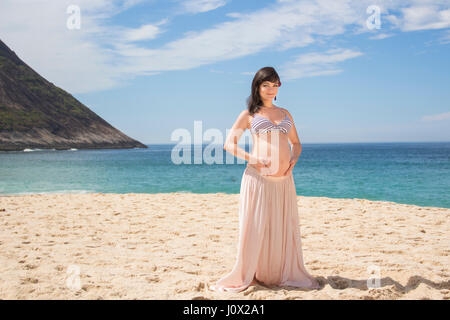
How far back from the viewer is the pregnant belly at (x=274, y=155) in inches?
136

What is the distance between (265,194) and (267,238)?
46cm

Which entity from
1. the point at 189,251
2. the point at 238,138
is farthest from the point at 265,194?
the point at 189,251

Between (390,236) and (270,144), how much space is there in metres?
3.99

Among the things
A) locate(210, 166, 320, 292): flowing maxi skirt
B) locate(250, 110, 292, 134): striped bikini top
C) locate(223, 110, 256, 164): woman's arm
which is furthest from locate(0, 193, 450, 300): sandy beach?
locate(250, 110, 292, 134): striped bikini top

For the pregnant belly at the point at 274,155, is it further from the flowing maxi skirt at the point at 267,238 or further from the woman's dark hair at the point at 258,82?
the woman's dark hair at the point at 258,82

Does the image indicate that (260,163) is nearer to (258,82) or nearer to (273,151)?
(273,151)

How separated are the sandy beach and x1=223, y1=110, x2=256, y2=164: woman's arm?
1329 millimetres

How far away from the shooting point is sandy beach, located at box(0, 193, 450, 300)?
361 cm

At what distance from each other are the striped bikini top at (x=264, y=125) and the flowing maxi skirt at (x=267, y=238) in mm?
393

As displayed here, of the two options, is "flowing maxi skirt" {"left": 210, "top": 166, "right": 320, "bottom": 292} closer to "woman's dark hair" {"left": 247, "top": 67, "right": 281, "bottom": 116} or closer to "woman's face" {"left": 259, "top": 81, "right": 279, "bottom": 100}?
"woman's dark hair" {"left": 247, "top": 67, "right": 281, "bottom": 116}

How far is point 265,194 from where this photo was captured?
3516mm
